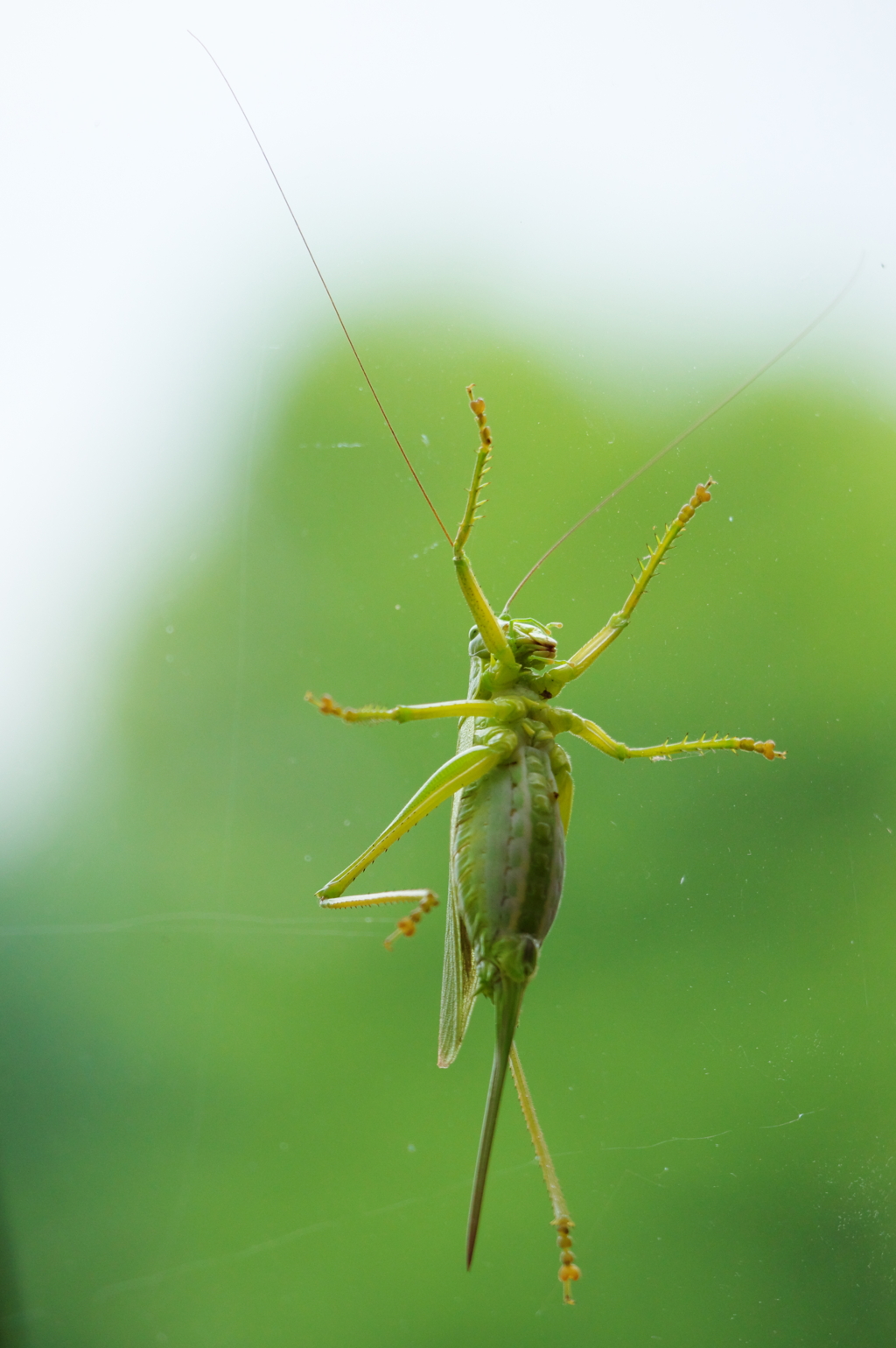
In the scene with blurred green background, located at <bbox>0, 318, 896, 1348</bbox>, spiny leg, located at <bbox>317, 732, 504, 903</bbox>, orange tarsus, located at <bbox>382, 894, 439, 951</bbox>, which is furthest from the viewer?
blurred green background, located at <bbox>0, 318, 896, 1348</bbox>

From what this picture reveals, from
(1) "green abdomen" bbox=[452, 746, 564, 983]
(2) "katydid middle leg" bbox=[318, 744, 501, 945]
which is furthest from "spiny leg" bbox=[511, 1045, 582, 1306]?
(2) "katydid middle leg" bbox=[318, 744, 501, 945]

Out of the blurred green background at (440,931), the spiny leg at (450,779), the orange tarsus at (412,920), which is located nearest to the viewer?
the orange tarsus at (412,920)

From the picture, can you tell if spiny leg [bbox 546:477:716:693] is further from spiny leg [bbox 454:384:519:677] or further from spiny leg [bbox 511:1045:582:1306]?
spiny leg [bbox 511:1045:582:1306]

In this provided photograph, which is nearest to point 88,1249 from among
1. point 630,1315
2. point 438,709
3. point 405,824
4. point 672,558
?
point 630,1315

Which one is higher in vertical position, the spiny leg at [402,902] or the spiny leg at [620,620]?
the spiny leg at [620,620]

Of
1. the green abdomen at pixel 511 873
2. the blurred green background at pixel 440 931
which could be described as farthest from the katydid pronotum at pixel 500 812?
the blurred green background at pixel 440 931

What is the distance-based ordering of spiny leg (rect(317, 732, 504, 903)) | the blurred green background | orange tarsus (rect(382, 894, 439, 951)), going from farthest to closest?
1. the blurred green background
2. spiny leg (rect(317, 732, 504, 903))
3. orange tarsus (rect(382, 894, 439, 951))

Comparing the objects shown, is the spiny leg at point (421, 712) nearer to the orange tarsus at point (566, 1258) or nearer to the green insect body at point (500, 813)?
the green insect body at point (500, 813)
